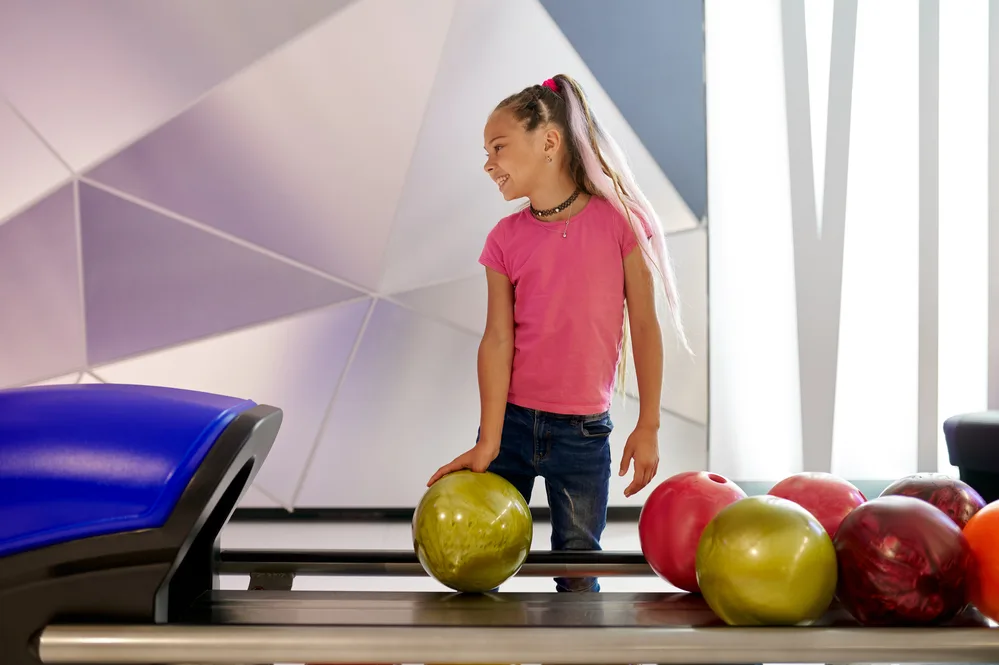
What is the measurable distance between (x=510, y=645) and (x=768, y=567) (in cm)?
26

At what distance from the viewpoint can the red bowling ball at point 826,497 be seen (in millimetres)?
1048

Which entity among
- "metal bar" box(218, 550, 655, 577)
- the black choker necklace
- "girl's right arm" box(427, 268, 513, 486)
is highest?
the black choker necklace

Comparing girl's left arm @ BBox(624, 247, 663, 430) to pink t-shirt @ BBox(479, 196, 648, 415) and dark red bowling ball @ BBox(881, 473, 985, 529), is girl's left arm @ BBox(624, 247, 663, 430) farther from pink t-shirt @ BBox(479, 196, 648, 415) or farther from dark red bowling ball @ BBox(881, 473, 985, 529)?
dark red bowling ball @ BBox(881, 473, 985, 529)

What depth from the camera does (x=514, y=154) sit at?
1.41m

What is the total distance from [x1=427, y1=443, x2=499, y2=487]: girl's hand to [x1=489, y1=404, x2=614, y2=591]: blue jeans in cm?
13

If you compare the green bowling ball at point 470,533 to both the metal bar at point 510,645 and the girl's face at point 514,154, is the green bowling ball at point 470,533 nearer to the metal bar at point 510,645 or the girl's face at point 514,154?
the metal bar at point 510,645

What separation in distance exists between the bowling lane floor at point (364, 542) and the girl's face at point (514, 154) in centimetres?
111

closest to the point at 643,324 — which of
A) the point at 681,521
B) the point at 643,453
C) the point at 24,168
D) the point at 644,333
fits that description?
the point at 644,333

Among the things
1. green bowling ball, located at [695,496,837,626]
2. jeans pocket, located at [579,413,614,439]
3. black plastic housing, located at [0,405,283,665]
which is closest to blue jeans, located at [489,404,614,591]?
jeans pocket, located at [579,413,614,439]

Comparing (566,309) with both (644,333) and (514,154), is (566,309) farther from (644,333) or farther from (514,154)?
(514,154)

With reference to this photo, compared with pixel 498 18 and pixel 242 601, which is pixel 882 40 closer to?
pixel 498 18

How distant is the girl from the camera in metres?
1.37

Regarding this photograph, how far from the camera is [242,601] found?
94 cm

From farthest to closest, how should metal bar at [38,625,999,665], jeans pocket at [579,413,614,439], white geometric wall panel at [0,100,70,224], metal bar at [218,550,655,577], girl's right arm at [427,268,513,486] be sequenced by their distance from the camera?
white geometric wall panel at [0,100,70,224], jeans pocket at [579,413,614,439], girl's right arm at [427,268,513,486], metal bar at [218,550,655,577], metal bar at [38,625,999,665]
